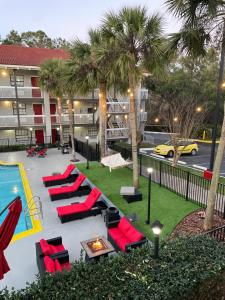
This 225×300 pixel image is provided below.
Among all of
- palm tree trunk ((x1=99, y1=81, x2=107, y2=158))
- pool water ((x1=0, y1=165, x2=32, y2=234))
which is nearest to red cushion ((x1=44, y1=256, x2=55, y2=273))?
pool water ((x1=0, y1=165, x2=32, y2=234))

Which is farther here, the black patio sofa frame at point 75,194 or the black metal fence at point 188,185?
the black patio sofa frame at point 75,194

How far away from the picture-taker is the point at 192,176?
10734mm

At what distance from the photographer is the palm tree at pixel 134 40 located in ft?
31.3

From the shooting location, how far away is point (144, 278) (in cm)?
432

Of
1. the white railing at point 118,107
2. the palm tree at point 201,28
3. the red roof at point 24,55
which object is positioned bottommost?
the white railing at point 118,107

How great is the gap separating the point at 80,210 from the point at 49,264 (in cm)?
390

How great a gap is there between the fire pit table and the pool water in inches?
145

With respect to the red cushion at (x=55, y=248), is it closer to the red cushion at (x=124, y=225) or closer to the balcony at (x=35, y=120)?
the red cushion at (x=124, y=225)

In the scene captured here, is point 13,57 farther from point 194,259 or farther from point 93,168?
point 194,259

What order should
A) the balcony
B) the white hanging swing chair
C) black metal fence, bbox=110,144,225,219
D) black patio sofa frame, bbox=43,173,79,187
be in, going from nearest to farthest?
black metal fence, bbox=110,144,225,219 < black patio sofa frame, bbox=43,173,79,187 < the white hanging swing chair < the balcony

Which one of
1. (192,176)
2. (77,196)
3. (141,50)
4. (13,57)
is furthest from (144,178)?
(13,57)

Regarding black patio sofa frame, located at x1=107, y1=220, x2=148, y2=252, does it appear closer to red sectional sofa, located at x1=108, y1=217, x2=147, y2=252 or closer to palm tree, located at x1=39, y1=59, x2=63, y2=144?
red sectional sofa, located at x1=108, y1=217, x2=147, y2=252

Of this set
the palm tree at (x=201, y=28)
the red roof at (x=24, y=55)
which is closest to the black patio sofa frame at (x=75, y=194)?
the palm tree at (x=201, y=28)

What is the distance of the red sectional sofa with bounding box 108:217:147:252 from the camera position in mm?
6662
